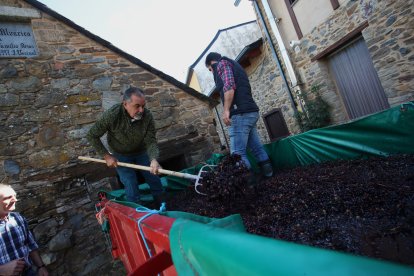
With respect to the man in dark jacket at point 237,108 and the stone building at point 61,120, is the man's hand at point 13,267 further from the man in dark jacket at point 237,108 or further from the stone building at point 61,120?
the man in dark jacket at point 237,108

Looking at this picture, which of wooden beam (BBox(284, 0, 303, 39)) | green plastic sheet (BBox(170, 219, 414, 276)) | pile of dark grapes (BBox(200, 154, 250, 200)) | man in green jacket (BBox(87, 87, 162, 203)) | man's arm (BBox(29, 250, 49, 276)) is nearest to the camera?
green plastic sheet (BBox(170, 219, 414, 276))

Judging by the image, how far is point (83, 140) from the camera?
4262 millimetres

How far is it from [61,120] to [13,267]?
2.55 metres

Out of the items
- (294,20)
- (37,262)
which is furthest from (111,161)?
(294,20)

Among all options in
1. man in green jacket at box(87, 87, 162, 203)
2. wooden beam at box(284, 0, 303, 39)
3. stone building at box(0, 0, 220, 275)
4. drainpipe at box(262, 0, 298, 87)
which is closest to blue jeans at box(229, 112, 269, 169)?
man in green jacket at box(87, 87, 162, 203)

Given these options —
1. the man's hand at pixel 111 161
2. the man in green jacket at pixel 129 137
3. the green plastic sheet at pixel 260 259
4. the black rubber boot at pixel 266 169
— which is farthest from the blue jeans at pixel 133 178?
the green plastic sheet at pixel 260 259

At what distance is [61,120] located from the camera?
418cm

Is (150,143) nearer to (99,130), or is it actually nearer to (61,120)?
(99,130)

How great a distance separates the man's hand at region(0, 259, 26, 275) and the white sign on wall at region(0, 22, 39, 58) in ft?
11.0

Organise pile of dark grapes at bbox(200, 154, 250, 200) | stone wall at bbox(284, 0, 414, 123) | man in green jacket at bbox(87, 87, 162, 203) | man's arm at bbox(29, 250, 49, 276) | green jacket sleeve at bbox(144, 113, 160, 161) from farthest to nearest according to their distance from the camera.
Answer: stone wall at bbox(284, 0, 414, 123), green jacket sleeve at bbox(144, 113, 160, 161), man in green jacket at bbox(87, 87, 162, 203), man's arm at bbox(29, 250, 49, 276), pile of dark grapes at bbox(200, 154, 250, 200)

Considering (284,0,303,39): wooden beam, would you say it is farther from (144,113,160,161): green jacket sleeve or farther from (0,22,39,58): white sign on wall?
(0,22,39,58): white sign on wall

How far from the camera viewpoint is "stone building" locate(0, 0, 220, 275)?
12.1 ft

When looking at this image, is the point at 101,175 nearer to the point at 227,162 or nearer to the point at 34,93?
the point at 34,93

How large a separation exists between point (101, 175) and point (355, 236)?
12.6 feet
